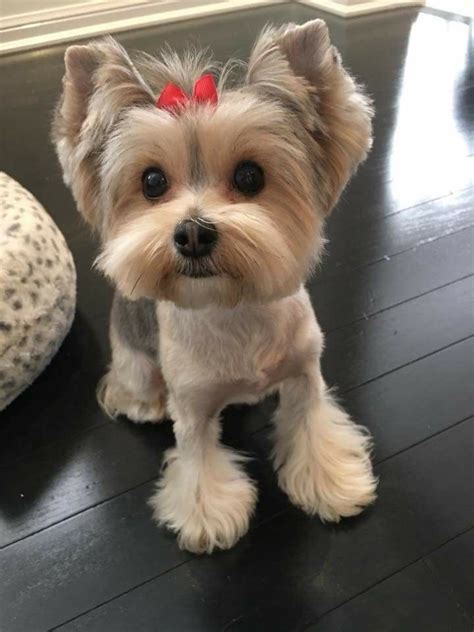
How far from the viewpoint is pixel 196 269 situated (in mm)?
1008

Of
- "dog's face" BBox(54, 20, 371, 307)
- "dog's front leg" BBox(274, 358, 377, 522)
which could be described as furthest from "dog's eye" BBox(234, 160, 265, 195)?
"dog's front leg" BBox(274, 358, 377, 522)

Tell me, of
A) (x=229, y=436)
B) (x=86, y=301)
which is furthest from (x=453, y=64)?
(x=229, y=436)

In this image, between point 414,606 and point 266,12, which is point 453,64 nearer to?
point 266,12

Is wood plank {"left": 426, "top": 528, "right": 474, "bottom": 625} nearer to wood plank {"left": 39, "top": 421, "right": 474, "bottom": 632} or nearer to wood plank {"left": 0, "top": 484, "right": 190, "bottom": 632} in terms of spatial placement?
wood plank {"left": 39, "top": 421, "right": 474, "bottom": 632}

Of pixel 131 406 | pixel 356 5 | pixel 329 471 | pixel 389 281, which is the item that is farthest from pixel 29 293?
pixel 356 5

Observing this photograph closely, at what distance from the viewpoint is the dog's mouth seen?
100 cm

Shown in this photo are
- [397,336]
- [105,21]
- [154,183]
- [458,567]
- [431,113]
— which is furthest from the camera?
[105,21]

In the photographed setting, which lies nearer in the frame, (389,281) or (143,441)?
(143,441)

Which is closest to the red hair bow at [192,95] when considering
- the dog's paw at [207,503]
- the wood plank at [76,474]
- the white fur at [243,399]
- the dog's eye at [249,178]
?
the dog's eye at [249,178]

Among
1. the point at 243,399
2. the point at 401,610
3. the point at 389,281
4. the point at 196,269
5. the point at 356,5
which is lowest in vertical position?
the point at 401,610

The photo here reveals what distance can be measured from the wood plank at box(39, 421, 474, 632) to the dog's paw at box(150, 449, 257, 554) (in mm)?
37

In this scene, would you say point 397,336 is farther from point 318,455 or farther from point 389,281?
point 318,455

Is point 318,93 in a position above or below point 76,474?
above

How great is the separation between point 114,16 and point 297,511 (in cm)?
393
